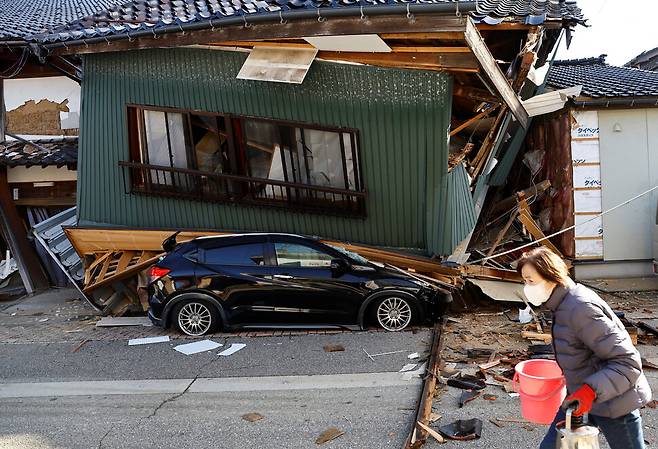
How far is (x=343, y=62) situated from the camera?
29.8ft

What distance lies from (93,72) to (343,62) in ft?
15.3

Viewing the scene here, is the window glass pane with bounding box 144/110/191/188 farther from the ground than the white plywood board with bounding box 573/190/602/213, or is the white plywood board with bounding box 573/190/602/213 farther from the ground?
the window glass pane with bounding box 144/110/191/188

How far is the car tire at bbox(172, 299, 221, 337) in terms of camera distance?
8.78 m

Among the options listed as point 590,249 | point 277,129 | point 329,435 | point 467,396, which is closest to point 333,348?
point 467,396

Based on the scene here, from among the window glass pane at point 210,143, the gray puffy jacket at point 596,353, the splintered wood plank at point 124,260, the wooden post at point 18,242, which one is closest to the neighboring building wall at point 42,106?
the wooden post at point 18,242

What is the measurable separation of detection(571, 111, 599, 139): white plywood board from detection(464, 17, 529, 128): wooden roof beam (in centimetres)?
263

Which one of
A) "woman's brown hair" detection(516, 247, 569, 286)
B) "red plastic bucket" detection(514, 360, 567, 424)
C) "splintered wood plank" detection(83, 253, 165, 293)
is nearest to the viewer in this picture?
"woman's brown hair" detection(516, 247, 569, 286)

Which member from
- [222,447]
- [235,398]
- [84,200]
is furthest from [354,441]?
[84,200]

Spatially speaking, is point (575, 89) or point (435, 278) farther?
point (575, 89)

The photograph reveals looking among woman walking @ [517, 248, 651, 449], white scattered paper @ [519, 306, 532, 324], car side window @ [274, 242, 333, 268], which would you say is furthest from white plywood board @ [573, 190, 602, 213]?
woman walking @ [517, 248, 651, 449]

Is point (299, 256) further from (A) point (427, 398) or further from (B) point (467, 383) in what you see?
(A) point (427, 398)

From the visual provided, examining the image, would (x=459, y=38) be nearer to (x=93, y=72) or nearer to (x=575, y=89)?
(x=575, y=89)

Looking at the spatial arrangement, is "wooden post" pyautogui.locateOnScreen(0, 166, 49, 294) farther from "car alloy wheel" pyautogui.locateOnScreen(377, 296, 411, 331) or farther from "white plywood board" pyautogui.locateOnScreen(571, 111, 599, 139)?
"white plywood board" pyautogui.locateOnScreen(571, 111, 599, 139)

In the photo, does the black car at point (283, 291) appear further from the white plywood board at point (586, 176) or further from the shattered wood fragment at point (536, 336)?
the white plywood board at point (586, 176)
